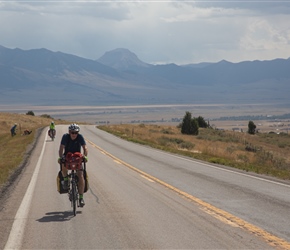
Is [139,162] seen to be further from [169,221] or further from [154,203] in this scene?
[169,221]

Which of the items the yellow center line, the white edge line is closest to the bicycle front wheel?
→ the white edge line

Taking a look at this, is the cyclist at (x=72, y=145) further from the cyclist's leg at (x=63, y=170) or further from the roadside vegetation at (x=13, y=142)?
the roadside vegetation at (x=13, y=142)

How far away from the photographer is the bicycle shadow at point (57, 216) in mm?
9711

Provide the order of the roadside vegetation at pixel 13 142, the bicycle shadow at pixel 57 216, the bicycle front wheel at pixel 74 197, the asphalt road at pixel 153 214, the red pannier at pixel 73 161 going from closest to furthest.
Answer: the asphalt road at pixel 153 214
the bicycle shadow at pixel 57 216
the bicycle front wheel at pixel 74 197
the red pannier at pixel 73 161
the roadside vegetation at pixel 13 142

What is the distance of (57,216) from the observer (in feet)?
33.1

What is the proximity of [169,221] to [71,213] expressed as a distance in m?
2.20

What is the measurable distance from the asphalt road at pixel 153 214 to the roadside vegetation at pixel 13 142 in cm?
384

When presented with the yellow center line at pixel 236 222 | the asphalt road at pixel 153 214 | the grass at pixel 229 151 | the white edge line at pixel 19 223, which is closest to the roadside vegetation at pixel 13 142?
the white edge line at pixel 19 223

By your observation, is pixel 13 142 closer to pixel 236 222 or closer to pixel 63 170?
pixel 63 170

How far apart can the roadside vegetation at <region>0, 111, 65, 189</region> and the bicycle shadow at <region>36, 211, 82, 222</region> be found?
5.36 m

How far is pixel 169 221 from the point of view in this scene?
30.6ft

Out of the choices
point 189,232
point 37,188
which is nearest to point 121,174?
point 37,188

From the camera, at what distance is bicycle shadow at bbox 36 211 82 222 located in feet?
31.9

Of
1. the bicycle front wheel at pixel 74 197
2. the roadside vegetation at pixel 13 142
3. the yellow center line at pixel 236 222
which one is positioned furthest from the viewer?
the roadside vegetation at pixel 13 142
